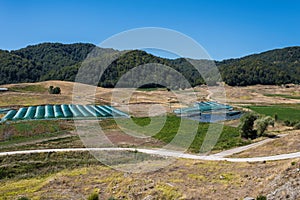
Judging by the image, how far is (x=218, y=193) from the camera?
2186cm

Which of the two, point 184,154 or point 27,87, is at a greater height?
point 27,87

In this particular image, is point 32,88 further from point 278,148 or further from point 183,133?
point 278,148

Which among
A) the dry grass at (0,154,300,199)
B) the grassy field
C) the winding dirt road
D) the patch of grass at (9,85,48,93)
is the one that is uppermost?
the patch of grass at (9,85,48,93)

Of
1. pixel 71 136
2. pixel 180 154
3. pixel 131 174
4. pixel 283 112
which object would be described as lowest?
pixel 131 174

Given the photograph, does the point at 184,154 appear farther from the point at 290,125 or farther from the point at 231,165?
the point at 290,125

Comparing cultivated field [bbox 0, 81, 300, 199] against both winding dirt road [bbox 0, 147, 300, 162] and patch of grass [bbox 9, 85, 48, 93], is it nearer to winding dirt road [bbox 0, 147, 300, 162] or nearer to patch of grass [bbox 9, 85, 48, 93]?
winding dirt road [bbox 0, 147, 300, 162]

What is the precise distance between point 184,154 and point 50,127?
81.6 feet

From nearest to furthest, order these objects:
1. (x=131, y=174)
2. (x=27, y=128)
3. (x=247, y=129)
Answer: (x=131, y=174)
(x=247, y=129)
(x=27, y=128)

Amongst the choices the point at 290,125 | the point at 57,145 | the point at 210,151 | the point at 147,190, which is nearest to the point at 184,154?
the point at 210,151

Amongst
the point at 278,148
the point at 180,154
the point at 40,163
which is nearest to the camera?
the point at 40,163

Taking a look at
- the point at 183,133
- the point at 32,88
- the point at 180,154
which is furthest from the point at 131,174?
the point at 32,88

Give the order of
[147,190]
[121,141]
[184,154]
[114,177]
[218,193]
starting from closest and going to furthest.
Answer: [218,193] < [147,190] < [114,177] < [184,154] < [121,141]

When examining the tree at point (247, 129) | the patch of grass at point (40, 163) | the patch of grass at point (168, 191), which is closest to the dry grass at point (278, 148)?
the tree at point (247, 129)

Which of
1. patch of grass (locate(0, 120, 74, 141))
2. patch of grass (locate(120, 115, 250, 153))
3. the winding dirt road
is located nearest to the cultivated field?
patch of grass (locate(0, 120, 74, 141))
